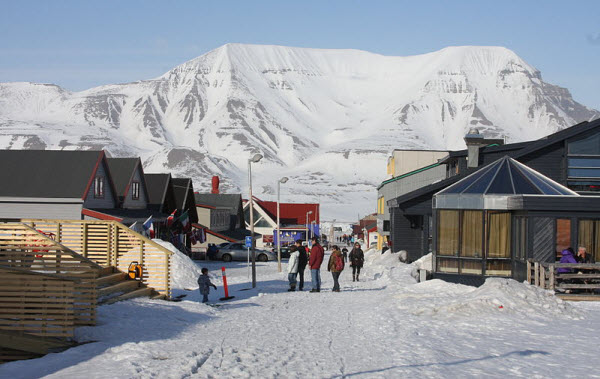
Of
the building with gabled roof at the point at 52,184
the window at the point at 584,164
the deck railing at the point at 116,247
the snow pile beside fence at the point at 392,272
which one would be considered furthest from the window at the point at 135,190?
the window at the point at 584,164

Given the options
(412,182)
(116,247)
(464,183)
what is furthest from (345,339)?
(412,182)

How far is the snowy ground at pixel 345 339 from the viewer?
11633mm

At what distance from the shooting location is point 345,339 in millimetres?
14859

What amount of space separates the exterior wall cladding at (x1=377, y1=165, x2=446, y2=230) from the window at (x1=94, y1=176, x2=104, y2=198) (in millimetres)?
20258

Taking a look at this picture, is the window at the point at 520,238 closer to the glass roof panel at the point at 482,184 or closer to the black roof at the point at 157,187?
the glass roof panel at the point at 482,184

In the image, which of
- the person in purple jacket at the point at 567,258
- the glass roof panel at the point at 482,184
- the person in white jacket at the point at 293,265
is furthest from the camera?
the person in white jacket at the point at 293,265

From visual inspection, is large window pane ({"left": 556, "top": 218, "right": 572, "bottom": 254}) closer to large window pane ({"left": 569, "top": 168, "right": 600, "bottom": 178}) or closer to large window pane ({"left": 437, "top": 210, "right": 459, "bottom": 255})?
large window pane ({"left": 437, "top": 210, "right": 459, "bottom": 255})

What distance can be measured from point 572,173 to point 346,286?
909cm

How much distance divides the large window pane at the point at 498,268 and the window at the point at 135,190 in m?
25.6

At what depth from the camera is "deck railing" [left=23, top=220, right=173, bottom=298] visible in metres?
21.7

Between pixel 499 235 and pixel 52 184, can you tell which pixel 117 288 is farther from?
pixel 52 184

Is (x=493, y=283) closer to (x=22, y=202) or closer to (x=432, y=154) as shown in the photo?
(x=22, y=202)

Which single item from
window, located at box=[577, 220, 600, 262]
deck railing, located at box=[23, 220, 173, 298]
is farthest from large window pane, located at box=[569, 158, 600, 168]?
deck railing, located at box=[23, 220, 173, 298]

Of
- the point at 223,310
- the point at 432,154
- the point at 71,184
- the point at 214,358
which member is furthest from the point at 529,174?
the point at 432,154
